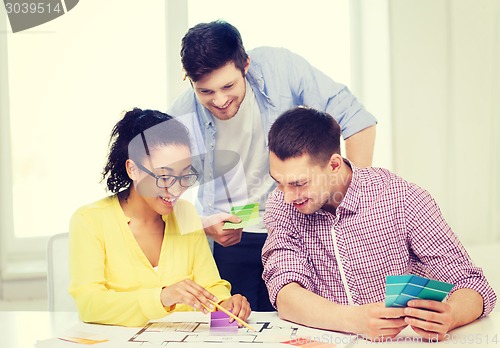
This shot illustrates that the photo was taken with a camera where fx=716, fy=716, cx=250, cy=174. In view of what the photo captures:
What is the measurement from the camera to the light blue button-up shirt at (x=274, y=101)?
1430 mm

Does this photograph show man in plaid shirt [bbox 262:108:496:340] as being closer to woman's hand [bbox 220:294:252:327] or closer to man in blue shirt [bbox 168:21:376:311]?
woman's hand [bbox 220:294:252:327]

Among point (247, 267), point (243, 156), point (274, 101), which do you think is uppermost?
point (274, 101)

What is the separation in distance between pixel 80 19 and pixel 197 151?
823 mm

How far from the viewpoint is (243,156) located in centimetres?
144

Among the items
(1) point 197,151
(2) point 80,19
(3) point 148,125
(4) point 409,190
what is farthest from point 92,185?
(4) point 409,190

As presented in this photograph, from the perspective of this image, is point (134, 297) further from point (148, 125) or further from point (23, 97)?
point (23, 97)

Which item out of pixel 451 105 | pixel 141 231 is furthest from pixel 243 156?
pixel 451 105

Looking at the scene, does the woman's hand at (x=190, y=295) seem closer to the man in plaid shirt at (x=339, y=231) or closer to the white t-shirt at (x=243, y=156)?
the man in plaid shirt at (x=339, y=231)

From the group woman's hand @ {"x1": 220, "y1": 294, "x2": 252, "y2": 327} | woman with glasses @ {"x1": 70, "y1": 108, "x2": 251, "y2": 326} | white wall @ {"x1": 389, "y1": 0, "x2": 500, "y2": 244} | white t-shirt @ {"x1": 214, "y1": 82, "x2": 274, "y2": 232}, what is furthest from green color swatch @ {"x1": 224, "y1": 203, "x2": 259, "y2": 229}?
white wall @ {"x1": 389, "y1": 0, "x2": 500, "y2": 244}

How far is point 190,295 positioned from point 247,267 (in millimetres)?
456

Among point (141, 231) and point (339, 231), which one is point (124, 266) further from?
point (339, 231)

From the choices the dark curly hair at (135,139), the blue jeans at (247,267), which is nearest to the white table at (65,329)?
the dark curly hair at (135,139)

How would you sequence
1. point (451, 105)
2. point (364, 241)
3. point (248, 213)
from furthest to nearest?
point (451, 105), point (248, 213), point (364, 241)

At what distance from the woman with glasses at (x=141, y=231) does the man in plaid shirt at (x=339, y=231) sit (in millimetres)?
110
